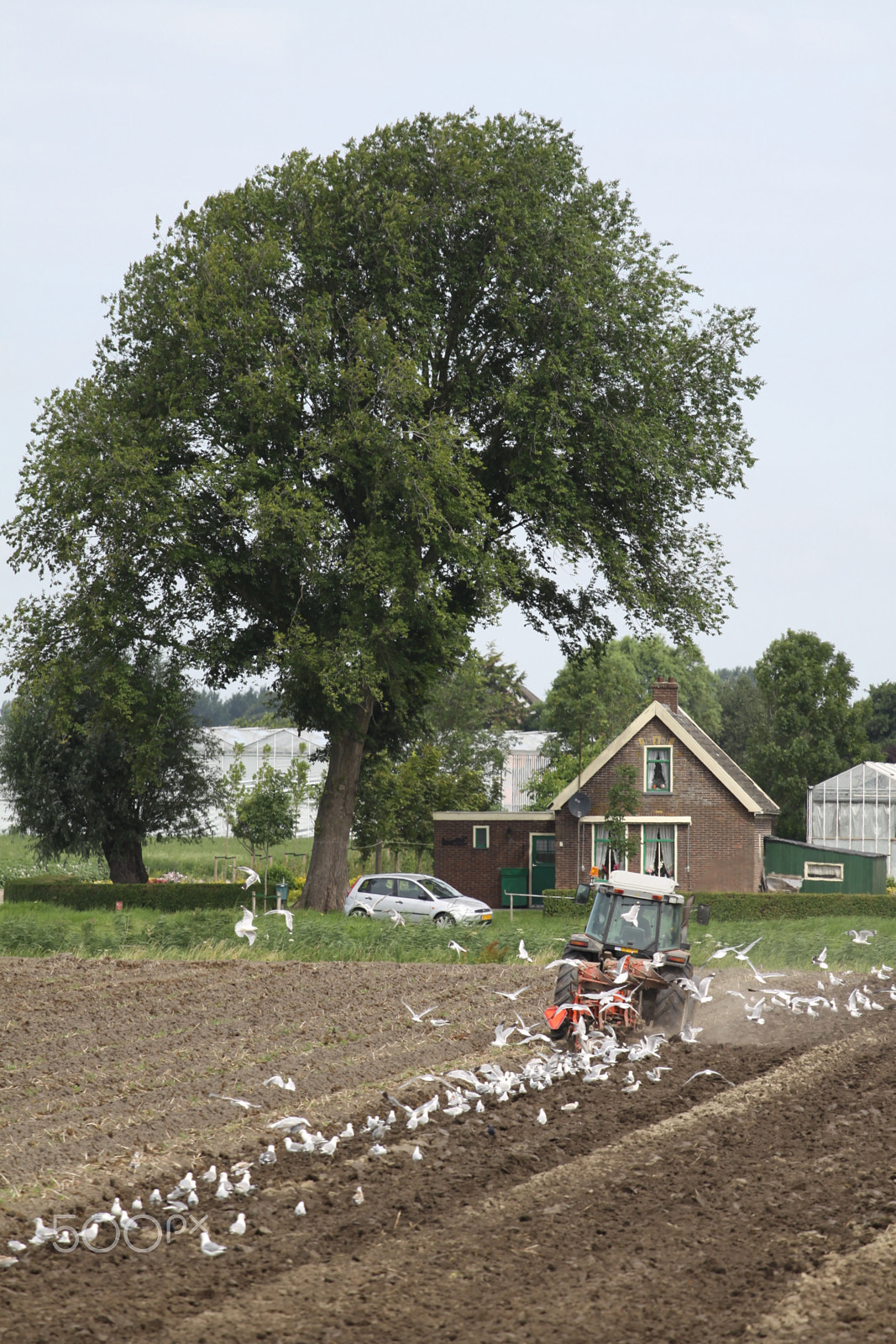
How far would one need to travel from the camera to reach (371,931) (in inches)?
1044

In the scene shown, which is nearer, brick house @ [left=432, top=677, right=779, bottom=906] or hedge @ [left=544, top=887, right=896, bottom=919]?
hedge @ [left=544, top=887, right=896, bottom=919]

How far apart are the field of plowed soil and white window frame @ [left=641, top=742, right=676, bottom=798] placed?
2455 cm

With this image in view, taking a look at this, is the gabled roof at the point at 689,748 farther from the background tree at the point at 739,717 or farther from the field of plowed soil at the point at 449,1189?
the background tree at the point at 739,717

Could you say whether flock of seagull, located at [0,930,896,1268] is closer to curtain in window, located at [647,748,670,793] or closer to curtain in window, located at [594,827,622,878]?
curtain in window, located at [647,748,670,793]

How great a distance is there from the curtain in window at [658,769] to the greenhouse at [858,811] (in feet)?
43.5

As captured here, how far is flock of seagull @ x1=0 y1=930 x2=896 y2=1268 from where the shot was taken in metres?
8.30

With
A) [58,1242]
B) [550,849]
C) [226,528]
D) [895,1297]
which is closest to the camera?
[895,1297]

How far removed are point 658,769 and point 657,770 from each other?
6 centimetres

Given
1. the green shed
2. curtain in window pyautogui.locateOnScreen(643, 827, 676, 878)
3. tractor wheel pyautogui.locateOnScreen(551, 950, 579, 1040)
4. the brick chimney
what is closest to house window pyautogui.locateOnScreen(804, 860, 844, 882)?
the green shed

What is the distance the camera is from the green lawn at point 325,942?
25281mm

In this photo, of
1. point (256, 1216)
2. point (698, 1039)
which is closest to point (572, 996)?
point (698, 1039)

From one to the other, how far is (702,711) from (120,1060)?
3346 inches

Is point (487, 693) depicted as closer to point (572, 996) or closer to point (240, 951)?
point (240, 951)

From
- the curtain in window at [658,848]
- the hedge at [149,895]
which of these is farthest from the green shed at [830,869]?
the hedge at [149,895]
